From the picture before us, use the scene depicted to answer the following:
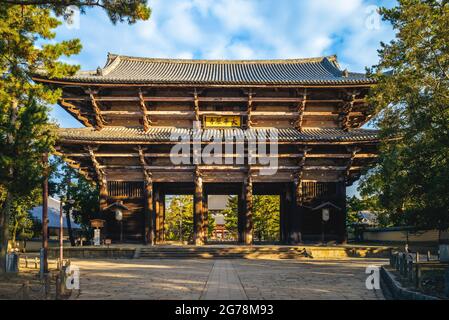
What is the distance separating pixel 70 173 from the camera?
3394 centimetres

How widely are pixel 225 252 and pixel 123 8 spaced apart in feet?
48.7

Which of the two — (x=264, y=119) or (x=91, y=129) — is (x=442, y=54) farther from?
(x=91, y=129)

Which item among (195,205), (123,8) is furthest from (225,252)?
(123,8)

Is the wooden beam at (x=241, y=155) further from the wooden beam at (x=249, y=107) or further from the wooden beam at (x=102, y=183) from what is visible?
the wooden beam at (x=249, y=107)

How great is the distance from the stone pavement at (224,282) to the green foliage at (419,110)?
3256 millimetres

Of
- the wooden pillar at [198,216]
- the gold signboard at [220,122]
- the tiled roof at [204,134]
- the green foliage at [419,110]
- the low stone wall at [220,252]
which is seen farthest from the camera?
the gold signboard at [220,122]

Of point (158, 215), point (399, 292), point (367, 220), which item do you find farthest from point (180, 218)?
point (399, 292)

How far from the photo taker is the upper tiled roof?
27.5 metres

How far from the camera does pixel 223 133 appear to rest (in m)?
24.5

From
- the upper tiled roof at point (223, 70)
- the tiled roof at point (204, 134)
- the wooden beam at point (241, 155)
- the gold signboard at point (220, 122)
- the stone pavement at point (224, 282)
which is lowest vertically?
the stone pavement at point (224, 282)

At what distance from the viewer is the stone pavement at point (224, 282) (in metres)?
10.3

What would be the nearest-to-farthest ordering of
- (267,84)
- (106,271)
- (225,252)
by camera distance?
(106,271) → (225,252) → (267,84)

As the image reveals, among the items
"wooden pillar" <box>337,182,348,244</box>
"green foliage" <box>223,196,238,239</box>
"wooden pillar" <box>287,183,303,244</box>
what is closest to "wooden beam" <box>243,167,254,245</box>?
"wooden pillar" <box>287,183,303,244</box>

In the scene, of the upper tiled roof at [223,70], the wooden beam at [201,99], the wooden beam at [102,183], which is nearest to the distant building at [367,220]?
the upper tiled roof at [223,70]
